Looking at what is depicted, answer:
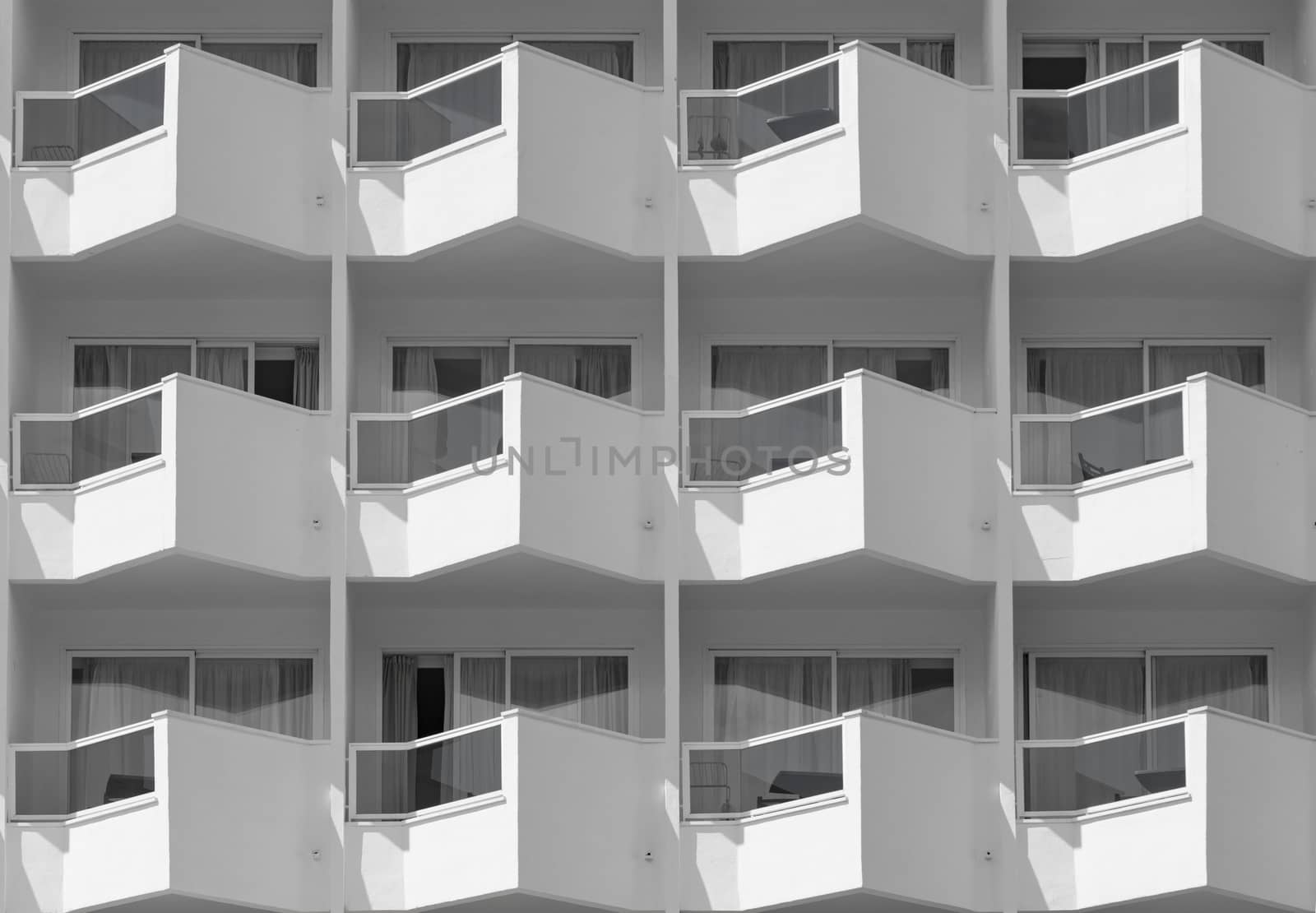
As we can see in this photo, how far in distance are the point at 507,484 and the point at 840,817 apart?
4.59m

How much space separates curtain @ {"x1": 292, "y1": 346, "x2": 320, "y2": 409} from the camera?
27.4 meters

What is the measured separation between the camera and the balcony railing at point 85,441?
25.5 m

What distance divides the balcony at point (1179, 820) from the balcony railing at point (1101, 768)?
1 centimetres

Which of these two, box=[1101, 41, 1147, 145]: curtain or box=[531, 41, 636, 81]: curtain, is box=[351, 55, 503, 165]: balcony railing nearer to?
box=[531, 41, 636, 81]: curtain

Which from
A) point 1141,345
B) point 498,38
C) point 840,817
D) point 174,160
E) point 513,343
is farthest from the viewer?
point 498,38

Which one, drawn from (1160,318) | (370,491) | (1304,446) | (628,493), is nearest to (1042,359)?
(1160,318)

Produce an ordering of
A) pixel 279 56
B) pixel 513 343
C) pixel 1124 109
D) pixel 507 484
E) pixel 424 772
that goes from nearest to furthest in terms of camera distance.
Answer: pixel 424 772 < pixel 507 484 < pixel 1124 109 < pixel 513 343 < pixel 279 56

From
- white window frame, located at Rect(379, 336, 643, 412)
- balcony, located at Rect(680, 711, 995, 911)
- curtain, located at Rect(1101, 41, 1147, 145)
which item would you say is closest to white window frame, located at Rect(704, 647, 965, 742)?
balcony, located at Rect(680, 711, 995, 911)

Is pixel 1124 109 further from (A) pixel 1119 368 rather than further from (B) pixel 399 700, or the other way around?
(B) pixel 399 700

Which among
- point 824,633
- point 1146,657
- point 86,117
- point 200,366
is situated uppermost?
point 86,117

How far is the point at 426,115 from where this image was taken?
26.4 m

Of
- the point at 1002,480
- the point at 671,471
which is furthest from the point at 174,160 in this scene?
the point at 1002,480

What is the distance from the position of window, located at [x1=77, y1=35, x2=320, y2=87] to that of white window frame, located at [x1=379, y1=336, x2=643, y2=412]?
317 cm

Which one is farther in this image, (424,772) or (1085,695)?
(1085,695)
